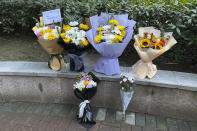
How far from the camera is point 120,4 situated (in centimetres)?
321

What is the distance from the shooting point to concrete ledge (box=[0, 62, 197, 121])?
99.8 inches

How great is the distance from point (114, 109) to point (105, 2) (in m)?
1.90

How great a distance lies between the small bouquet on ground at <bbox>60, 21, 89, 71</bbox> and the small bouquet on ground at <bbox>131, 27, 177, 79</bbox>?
73cm

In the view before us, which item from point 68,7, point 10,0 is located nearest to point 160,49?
point 68,7

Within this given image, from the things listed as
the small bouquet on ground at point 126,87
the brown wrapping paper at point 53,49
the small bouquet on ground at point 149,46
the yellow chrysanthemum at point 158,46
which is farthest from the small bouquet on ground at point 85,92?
the yellow chrysanthemum at point 158,46

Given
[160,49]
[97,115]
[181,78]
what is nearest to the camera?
[160,49]

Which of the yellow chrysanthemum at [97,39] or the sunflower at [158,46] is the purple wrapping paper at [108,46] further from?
the sunflower at [158,46]

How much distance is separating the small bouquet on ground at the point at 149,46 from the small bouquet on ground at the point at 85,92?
664mm

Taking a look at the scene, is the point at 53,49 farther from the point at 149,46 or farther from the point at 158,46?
the point at 158,46

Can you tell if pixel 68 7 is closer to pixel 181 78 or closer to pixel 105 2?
pixel 105 2

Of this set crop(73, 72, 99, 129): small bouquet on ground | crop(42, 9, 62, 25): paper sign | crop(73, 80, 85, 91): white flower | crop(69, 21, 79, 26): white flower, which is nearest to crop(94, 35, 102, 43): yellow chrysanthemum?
crop(69, 21, 79, 26): white flower

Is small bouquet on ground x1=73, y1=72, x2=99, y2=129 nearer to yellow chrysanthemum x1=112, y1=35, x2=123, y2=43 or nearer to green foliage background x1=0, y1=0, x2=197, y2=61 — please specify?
yellow chrysanthemum x1=112, y1=35, x2=123, y2=43

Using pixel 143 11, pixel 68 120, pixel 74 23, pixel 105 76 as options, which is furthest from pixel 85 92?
pixel 143 11

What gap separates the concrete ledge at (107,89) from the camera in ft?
8.32
